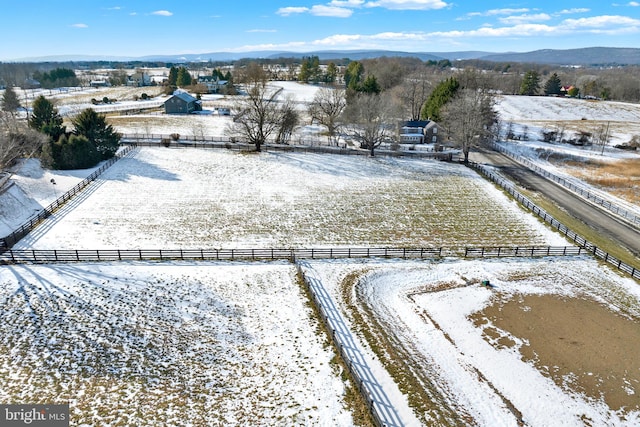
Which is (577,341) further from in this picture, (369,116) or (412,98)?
(412,98)

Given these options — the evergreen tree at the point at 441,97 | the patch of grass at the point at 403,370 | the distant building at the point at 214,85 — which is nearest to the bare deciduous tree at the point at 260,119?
the evergreen tree at the point at 441,97

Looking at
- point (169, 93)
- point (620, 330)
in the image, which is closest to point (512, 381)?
point (620, 330)

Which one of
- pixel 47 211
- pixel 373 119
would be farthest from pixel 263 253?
pixel 373 119

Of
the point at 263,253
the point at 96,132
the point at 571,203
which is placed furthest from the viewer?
the point at 96,132

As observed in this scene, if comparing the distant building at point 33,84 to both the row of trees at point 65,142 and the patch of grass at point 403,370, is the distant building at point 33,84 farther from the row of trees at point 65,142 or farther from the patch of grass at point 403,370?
the patch of grass at point 403,370

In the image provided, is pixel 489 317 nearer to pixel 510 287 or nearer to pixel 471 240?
pixel 510 287

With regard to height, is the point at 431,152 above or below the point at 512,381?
above
